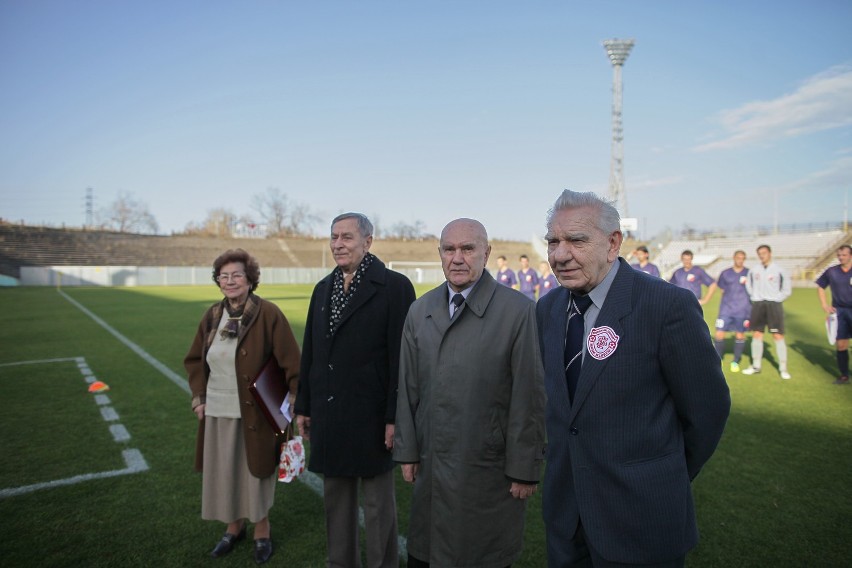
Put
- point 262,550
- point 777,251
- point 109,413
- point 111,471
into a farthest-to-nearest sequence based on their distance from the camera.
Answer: point 777,251, point 109,413, point 111,471, point 262,550

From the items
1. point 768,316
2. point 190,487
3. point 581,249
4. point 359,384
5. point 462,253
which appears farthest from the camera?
point 768,316

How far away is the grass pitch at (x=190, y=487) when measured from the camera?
342 cm

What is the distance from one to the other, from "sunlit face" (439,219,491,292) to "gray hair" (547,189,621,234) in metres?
0.69

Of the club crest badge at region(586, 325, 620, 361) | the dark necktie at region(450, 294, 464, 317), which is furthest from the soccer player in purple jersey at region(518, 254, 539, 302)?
the club crest badge at region(586, 325, 620, 361)

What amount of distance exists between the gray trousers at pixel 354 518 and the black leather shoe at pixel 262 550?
1.71ft

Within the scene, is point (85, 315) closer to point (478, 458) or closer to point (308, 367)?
point (308, 367)

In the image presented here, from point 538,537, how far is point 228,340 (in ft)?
8.53

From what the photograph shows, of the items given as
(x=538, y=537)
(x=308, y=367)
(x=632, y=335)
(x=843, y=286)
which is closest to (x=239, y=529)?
(x=308, y=367)

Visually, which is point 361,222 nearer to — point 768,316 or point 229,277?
point 229,277

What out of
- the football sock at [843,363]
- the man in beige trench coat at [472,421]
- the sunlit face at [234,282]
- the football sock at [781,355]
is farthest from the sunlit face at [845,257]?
the sunlit face at [234,282]

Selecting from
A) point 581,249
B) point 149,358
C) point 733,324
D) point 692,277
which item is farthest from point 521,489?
point 149,358

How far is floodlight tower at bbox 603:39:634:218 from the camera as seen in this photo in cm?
5169

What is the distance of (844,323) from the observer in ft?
26.2

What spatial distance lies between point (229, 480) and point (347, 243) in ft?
5.97
